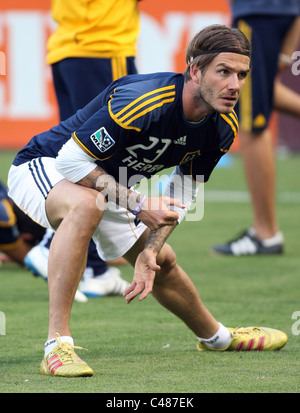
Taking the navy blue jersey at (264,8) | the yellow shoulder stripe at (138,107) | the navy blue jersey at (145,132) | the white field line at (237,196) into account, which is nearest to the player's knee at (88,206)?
the navy blue jersey at (145,132)

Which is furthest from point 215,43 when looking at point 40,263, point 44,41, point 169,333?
point 44,41

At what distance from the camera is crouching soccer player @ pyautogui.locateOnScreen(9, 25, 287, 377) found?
3.41 metres

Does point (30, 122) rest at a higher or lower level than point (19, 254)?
lower

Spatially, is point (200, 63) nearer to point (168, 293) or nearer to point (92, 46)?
point (168, 293)

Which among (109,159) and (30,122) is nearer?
(109,159)

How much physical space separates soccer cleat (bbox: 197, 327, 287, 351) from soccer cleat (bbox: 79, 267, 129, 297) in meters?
1.17

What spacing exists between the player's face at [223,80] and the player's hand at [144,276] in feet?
1.93

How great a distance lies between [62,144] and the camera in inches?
152

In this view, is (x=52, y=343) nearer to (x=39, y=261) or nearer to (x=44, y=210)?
(x=44, y=210)

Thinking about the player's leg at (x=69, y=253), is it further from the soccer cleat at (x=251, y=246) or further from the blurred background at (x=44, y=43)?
the blurred background at (x=44, y=43)
